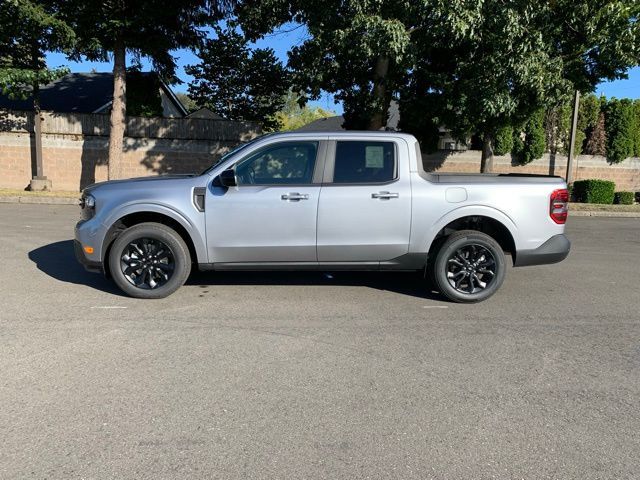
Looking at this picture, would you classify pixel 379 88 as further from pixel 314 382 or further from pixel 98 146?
pixel 314 382

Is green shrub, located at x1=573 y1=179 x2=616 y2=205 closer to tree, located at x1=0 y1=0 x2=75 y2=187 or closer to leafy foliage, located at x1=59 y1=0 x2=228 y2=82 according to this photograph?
leafy foliage, located at x1=59 y1=0 x2=228 y2=82

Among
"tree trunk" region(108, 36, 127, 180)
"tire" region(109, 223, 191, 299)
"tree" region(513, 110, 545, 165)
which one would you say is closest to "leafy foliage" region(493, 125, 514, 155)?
"tree" region(513, 110, 545, 165)

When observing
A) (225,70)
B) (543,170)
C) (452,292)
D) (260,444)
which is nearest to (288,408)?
(260,444)

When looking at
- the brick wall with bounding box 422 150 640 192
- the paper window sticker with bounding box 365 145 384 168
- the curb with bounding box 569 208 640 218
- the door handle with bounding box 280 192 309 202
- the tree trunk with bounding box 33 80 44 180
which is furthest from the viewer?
the brick wall with bounding box 422 150 640 192

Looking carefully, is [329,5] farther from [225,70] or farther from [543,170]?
[225,70]

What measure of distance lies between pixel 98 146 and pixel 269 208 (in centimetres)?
1566

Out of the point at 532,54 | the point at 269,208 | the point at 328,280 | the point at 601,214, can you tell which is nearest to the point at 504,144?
the point at 601,214

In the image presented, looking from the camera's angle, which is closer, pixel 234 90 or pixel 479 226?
pixel 479 226

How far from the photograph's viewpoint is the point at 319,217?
5.68m

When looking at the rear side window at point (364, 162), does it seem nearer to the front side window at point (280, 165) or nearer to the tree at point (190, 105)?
the front side window at point (280, 165)

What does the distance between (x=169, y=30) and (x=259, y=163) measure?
14305 millimetres

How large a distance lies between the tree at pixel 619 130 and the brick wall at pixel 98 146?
15.3 meters

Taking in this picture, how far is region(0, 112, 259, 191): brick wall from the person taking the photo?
60.8 ft

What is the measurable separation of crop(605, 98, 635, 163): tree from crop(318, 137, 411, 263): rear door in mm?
20626
